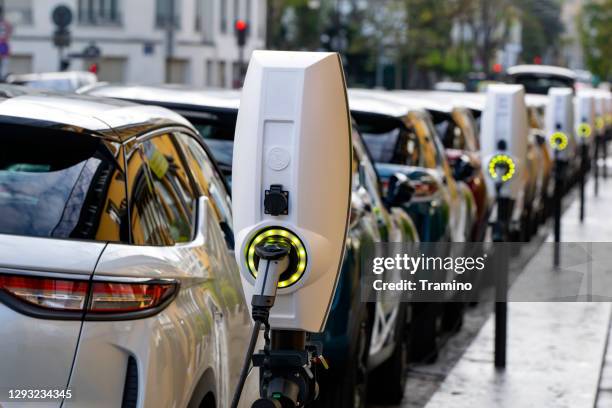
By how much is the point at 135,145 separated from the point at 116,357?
2.70 ft

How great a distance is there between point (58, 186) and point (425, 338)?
6.11 metres

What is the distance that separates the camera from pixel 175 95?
7781mm

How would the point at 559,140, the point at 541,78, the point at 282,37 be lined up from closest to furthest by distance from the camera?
the point at 559,140, the point at 541,78, the point at 282,37

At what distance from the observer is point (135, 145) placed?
4371mm

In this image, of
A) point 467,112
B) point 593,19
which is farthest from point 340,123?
point 593,19

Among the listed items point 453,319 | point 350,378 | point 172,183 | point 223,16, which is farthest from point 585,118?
point 223,16

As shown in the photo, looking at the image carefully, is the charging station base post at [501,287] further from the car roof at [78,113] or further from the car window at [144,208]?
the car window at [144,208]

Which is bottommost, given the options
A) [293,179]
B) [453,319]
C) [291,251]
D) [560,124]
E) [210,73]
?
[210,73]

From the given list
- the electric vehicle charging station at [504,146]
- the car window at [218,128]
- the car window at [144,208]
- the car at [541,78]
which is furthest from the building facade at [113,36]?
the car window at [144,208]

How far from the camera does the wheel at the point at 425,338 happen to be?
9.89m

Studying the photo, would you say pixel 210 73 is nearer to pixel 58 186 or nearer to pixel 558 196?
pixel 558 196

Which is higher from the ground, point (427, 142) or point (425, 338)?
point (427, 142)

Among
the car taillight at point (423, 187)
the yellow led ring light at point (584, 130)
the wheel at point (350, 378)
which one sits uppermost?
the car taillight at point (423, 187)

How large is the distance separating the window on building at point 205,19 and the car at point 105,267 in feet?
179
